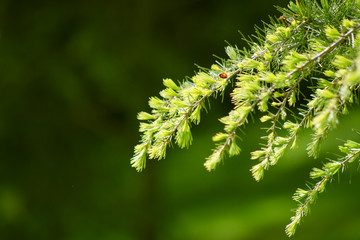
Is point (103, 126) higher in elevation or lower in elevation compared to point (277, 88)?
higher

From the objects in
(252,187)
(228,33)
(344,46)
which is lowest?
(344,46)

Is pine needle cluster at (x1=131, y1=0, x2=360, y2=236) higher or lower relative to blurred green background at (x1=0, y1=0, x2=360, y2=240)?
lower

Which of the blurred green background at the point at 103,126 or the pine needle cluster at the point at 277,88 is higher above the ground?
the blurred green background at the point at 103,126

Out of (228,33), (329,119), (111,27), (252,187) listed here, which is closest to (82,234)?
(252,187)

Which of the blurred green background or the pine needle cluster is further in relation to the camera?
the blurred green background

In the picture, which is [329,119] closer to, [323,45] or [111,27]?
[323,45]

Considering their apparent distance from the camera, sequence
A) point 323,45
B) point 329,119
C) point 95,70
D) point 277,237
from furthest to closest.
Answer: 1. point 95,70
2. point 277,237
3. point 323,45
4. point 329,119

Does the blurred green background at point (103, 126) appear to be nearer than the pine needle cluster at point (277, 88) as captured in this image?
No

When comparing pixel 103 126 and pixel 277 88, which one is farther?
pixel 103 126
